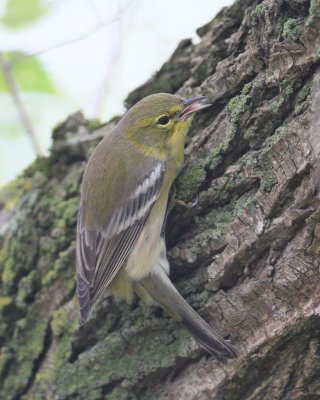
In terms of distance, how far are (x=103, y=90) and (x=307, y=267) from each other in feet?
10.1

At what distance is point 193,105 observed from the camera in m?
3.01

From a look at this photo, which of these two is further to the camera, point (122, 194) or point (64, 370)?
point (122, 194)

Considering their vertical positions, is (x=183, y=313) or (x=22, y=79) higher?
(x=22, y=79)

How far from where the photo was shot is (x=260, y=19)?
2549mm

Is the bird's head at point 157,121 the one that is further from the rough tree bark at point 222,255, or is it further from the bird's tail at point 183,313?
the bird's tail at point 183,313

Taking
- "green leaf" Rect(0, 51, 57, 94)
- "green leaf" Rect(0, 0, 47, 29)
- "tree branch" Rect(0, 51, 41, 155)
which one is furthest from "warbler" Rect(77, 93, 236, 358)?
"green leaf" Rect(0, 51, 57, 94)

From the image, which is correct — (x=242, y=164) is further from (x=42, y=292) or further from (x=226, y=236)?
(x=42, y=292)

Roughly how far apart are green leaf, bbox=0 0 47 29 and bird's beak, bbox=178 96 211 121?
113cm

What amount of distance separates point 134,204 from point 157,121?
0.52 m

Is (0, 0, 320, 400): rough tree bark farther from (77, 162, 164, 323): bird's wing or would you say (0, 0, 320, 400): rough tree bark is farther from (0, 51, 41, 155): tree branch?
(0, 51, 41, 155): tree branch

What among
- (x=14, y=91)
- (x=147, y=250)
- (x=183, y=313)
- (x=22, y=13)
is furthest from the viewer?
(x=14, y=91)

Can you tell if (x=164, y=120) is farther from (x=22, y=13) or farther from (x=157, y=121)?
(x=22, y=13)

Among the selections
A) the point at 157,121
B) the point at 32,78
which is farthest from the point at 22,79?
the point at 157,121

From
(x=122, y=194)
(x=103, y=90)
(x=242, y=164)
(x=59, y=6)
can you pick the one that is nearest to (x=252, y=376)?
(x=242, y=164)
